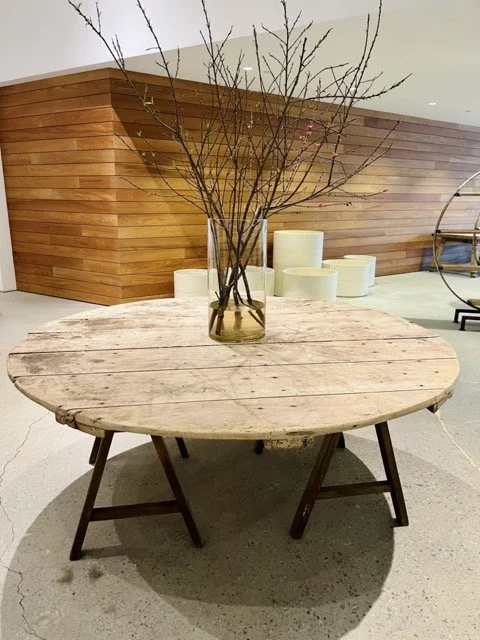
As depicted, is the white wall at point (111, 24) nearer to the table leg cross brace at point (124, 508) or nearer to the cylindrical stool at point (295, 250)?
the cylindrical stool at point (295, 250)

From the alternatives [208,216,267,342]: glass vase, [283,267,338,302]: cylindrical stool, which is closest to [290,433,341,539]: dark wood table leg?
[208,216,267,342]: glass vase

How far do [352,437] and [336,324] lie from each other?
0.72m

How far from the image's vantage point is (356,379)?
4.29 ft

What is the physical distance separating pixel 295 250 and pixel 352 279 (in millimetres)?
711

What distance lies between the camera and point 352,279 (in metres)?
5.39

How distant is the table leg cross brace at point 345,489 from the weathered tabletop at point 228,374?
1.03 ft

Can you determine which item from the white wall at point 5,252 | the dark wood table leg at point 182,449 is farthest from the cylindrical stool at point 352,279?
→ the dark wood table leg at point 182,449

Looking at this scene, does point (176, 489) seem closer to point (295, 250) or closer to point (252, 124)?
point (252, 124)

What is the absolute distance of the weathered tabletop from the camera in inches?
42.6

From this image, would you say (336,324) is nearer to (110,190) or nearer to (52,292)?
(110,190)

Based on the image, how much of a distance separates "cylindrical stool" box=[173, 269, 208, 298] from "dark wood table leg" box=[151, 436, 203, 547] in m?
2.86

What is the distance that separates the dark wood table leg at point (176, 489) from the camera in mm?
1546

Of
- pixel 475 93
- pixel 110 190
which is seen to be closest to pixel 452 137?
pixel 475 93

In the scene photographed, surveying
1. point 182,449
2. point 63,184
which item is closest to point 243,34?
point 63,184
